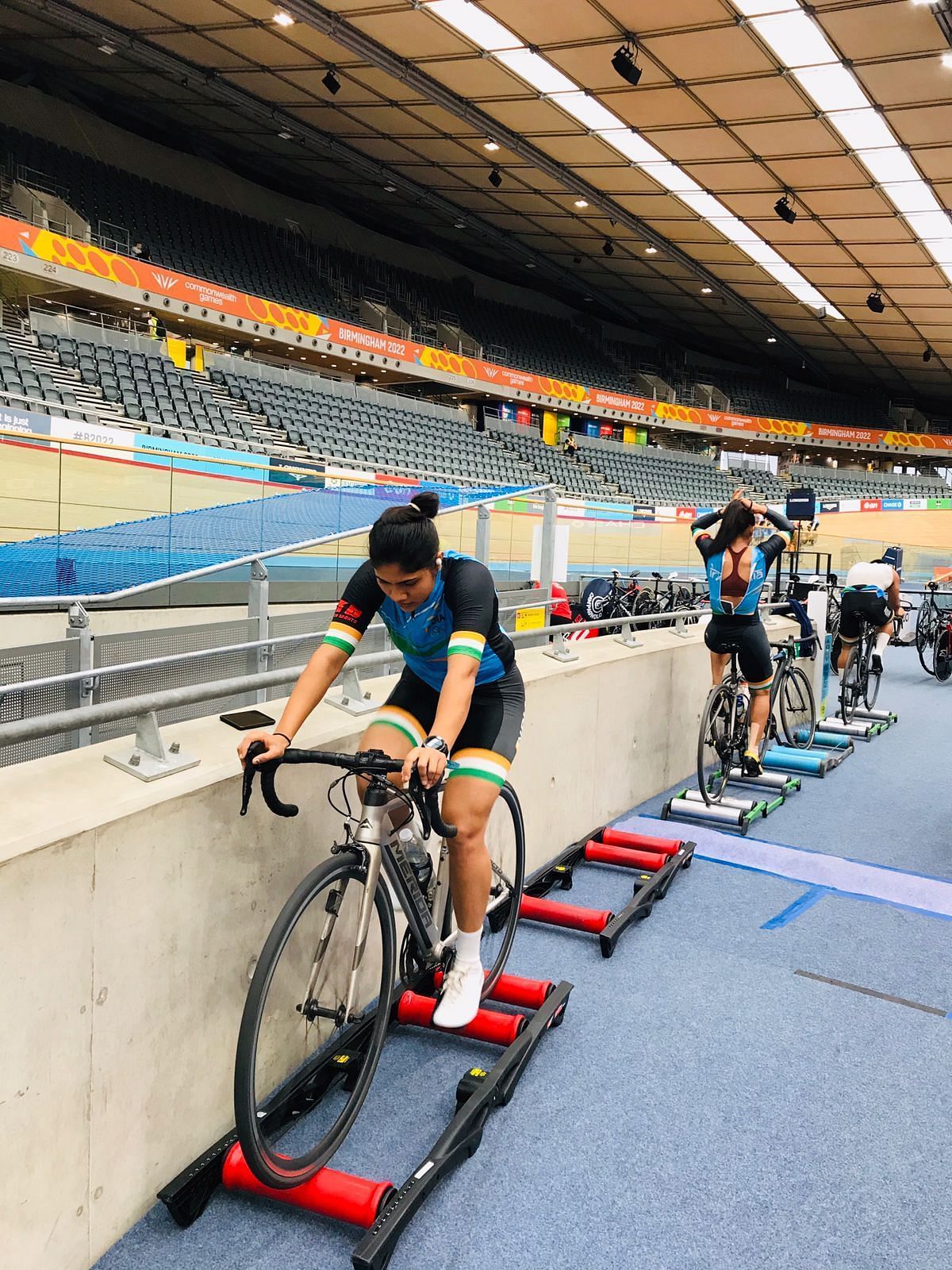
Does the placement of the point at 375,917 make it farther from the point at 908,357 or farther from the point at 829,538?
the point at 908,357

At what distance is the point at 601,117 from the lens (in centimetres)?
1330

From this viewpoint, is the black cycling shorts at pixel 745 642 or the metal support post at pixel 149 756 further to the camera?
the black cycling shorts at pixel 745 642

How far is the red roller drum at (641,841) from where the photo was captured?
3.83 meters

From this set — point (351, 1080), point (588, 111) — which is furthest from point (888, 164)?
point (351, 1080)

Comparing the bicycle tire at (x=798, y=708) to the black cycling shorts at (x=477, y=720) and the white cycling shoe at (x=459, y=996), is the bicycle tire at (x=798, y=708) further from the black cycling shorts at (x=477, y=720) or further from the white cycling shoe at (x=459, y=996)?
the white cycling shoe at (x=459, y=996)

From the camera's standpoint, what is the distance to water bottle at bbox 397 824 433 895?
6.87 ft

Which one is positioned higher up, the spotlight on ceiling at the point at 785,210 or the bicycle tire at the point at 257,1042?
the spotlight on ceiling at the point at 785,210

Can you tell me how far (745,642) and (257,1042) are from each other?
357 cm

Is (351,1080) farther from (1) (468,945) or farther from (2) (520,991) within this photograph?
(2) (520,991)

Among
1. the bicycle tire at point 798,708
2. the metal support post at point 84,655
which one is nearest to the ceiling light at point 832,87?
the bicycle tire at point 798,708

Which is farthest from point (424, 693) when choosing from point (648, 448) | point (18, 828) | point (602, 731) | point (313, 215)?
point (648, 448)

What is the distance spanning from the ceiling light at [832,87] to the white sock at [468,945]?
12032 mm

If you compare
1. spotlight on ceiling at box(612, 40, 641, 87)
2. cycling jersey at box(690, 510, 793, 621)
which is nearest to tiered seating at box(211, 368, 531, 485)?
spotlight on ceiling at box(612, 40, 641, 87)

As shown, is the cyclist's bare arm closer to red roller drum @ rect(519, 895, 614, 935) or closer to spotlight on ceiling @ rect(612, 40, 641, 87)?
red roller drum @ rect(519, 895, 614, 935)
